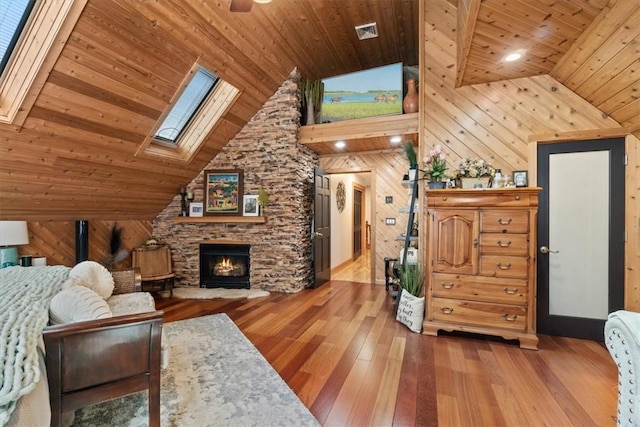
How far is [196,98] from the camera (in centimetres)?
409

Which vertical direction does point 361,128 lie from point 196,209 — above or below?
above

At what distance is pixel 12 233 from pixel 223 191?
2549 mm

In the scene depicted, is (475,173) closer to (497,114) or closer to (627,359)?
(497,114)

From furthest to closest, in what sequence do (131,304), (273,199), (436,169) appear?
(273,199) → (436,169) → (131,304)

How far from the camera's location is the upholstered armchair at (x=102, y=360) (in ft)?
4.23

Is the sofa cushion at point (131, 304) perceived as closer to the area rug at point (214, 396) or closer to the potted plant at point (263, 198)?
the area rug at point (214, 396)

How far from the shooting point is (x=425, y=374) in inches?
88.5

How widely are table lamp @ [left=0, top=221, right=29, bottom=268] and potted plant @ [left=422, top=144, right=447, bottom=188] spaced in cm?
458

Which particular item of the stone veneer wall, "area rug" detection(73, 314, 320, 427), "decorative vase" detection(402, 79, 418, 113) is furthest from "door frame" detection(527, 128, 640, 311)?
the stone veneer wall

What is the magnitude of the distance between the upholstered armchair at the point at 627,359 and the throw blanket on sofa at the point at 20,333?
8.24ft

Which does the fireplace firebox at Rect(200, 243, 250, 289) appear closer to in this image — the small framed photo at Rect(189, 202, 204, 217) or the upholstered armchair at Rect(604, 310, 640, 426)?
the small framed photo at Rect(189, 202, 204, 217)

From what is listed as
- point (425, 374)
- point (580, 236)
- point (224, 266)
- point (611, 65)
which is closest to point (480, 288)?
point (425, 374)

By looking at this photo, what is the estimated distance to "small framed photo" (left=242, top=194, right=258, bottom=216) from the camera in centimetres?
479

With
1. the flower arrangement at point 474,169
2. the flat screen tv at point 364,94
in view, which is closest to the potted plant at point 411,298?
the flower arrangement at point 474,169
